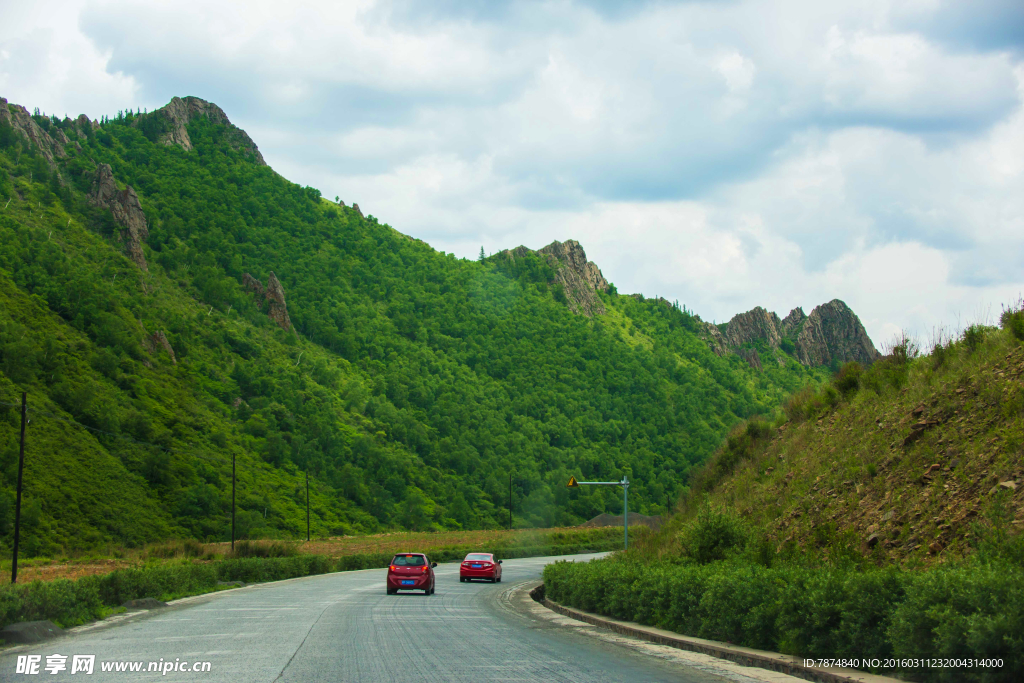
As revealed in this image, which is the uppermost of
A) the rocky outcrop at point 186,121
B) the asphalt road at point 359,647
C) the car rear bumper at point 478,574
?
the rocky outcrop at point 186,121

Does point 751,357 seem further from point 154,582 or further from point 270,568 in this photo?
point 154,582

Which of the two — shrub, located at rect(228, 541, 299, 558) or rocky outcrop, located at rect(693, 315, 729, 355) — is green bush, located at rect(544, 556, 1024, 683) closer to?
shrub, located at rect(228, 541, 299, 558)

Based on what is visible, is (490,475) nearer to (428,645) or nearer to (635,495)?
(635,495)

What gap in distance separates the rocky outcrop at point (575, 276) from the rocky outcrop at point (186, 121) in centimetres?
7722

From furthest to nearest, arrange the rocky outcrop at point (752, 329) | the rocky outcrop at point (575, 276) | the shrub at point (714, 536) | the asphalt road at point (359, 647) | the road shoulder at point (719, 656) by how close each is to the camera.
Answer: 1. the rocky outcrop at point (752, 329)
2. the rocky outcrop at point (575, 276)
3. the shrub at point (714, 536)
4. the asphalt road at point (359, 647)
5. the road shoulder at point (719, 656)

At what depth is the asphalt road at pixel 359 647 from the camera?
9.76 m

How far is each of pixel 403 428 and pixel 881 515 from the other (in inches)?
4383

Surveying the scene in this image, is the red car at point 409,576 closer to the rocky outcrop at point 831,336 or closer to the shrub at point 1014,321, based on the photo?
the shrub at point 1014,321

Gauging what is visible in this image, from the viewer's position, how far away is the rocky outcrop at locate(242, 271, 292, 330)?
13700 centimetres

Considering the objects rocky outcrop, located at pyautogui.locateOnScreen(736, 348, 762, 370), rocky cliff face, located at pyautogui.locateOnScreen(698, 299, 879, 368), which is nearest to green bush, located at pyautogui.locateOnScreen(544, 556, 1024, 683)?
rocky outcrop, located at pyautogui.locateOnScreen(736, 348, 762, 370)

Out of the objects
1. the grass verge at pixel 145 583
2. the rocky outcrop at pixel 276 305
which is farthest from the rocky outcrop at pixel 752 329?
the grass verge at pixel 145 583

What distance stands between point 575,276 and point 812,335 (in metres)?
62.3

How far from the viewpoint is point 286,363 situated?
396 ft

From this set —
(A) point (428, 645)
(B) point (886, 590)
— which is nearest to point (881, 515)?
(B) point (886, 590)
